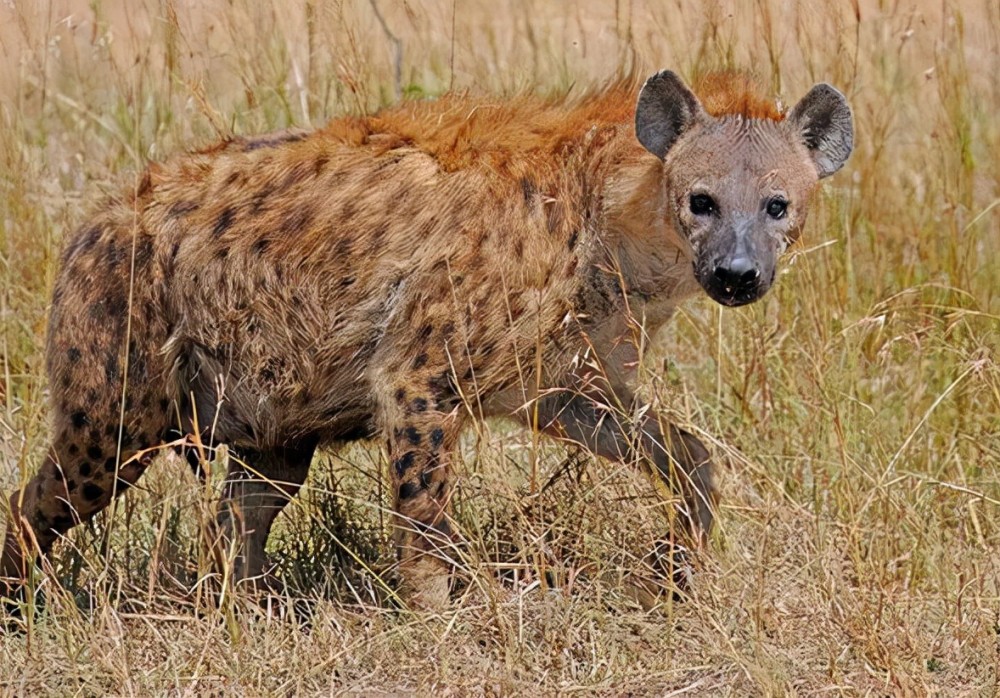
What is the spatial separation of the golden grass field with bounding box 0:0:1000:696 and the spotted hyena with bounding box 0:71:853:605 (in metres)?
0.16

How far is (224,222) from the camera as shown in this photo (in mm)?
4340

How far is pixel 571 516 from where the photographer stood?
4.36 meters

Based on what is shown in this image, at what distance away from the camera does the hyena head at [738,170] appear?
386 cm

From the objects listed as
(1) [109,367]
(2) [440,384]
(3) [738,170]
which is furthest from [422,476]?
(3) [738,170]

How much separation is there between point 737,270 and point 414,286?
860 mm

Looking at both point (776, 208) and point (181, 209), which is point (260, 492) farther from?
point (776, 208)

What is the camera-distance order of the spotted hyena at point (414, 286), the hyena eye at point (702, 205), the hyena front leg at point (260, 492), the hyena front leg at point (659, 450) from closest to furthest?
the hyena eye at point (702, 205), the spotted hyena at point (414, 286), the hyena front leg at point (659, 450), the hyena front leg at point (260, 492)

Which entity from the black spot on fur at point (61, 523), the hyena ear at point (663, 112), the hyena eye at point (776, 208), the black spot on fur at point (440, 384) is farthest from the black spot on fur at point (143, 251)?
the hyena eye at point (776, 208)

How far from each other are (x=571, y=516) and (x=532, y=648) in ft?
1.78

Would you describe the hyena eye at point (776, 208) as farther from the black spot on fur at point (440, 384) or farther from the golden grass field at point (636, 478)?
the black spot on fur at point (440, 384)

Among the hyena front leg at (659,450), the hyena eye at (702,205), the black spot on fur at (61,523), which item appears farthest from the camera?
the black spot on fur at (61,523)

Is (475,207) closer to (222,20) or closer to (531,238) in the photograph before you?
(531,238)

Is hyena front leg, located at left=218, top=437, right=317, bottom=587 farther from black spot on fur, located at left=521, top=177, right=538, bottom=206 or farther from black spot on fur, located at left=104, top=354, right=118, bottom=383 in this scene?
black spot on fur, located at left=521, top=177, right=538, bottom=206

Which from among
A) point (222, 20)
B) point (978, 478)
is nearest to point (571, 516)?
point (978, 478)
